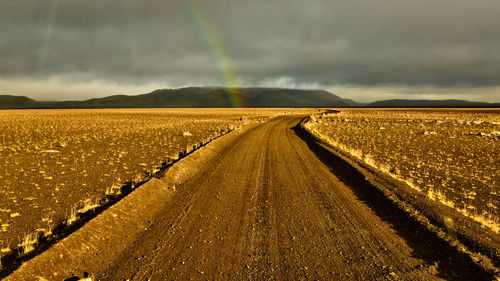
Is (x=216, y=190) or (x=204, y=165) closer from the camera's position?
(x=216, y=190)

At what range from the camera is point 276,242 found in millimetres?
5504

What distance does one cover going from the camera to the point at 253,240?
557 cm

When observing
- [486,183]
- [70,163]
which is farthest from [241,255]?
[70,163]

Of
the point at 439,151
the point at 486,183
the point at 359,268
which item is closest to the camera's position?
the point at 359,268

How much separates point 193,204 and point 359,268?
4.87 metres

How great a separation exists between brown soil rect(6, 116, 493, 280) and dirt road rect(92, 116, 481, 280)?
0.02 meters

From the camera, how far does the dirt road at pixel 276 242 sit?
455 centimetres

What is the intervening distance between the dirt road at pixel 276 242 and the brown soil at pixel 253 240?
2 centimetres

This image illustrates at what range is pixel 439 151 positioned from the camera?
18.2 m

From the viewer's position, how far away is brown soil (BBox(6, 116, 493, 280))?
4539 millimetres

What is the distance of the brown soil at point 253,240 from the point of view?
4.54 m

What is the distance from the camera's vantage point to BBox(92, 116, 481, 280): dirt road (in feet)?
14.9

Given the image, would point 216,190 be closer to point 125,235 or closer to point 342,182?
point 125,235

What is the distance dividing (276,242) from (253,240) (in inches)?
19.9
